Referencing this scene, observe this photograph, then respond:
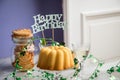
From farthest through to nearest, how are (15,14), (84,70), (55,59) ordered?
(15,14) < (84,70) < (55,59)

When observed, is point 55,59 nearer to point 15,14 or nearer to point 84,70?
point 84,70

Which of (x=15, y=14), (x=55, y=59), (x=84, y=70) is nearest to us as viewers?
(x=55, y=59)

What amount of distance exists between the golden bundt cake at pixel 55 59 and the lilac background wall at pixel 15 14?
1.67 ft

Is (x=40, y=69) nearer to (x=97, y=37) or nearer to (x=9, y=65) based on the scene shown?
(x=9, y=65)

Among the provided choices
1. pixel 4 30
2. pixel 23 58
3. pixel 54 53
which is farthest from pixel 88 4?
pixel 54 53

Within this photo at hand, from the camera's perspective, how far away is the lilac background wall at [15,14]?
1399 millimetres

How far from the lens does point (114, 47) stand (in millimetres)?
1856

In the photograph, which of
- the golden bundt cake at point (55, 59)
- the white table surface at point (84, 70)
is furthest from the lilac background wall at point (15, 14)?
the golden bundt cake at point (55, 59)

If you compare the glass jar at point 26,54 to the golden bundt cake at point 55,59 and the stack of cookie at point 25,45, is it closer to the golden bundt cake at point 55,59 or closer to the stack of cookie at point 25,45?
the stack of cookie at point 25,45

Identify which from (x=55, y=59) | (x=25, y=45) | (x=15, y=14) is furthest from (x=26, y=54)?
(x=15, y=14)

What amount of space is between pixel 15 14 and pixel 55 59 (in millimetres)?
548

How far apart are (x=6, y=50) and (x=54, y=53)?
56 centimetres

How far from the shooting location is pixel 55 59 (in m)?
0.96

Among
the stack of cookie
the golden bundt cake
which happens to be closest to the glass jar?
the stack of cookie
